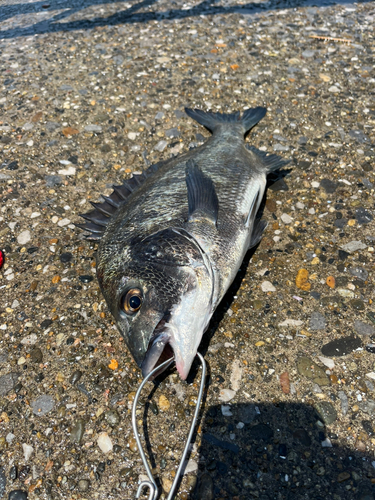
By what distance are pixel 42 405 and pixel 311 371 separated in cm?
195

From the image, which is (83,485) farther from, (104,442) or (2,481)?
(2,481)

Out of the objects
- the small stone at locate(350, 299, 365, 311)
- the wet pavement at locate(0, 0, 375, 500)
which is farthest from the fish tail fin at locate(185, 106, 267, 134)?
the small stone at locate(350, 299, 365, 311)

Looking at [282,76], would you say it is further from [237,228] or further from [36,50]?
[36,50]

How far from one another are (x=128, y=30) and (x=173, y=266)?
5841 millimetres

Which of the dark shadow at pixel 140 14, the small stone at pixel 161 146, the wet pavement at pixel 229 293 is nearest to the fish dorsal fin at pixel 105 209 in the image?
the wet pavement at pixel 229 293

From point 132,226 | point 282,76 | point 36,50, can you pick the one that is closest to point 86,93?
point 36,50

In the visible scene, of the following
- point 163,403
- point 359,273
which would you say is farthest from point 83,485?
point 359,273

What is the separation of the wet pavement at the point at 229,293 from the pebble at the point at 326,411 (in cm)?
1

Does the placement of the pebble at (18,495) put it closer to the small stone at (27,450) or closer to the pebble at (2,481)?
the pebble at (2,481)

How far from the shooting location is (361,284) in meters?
3.07

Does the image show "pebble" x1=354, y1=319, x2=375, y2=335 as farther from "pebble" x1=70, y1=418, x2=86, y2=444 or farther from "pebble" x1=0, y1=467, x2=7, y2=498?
"pebble" x1=0, y1=467, x2=7, y2=498

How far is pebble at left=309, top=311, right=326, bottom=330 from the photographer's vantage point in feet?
9.27

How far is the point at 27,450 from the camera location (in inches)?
91.7

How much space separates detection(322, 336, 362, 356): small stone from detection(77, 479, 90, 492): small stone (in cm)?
185
